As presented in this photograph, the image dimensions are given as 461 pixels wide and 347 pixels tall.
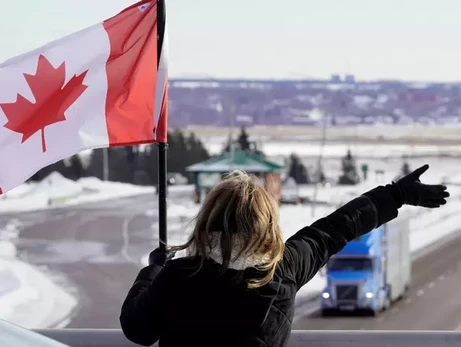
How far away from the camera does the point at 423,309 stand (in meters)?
32.5

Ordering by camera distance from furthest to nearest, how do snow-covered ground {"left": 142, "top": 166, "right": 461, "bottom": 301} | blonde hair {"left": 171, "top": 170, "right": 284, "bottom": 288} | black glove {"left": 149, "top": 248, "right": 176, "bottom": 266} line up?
1. snow-covered ground {"left": 142, "top": 166, "right": 461, "bottom": 301}
2. black glove {"left": 149, "top": 248, "right": 176, "bottom": 266}
3. blonde hair {"left": 171, "top": 170, "right": 284, "bottom": 288}

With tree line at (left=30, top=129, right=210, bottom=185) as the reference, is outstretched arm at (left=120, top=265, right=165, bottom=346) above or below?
above

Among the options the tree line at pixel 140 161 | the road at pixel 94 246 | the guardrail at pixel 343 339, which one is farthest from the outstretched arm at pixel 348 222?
the tree line at pixel 140 161

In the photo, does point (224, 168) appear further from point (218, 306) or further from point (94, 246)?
point (218, 306)

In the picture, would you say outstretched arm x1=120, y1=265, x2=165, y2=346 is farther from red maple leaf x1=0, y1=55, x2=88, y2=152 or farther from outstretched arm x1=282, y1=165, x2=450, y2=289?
red maple leaf x1=0, y1=55, x2=88, y2=152

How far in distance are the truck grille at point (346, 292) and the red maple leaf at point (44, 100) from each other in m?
22.8

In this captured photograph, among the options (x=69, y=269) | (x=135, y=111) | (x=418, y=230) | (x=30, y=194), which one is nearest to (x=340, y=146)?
(x=30, y=194)

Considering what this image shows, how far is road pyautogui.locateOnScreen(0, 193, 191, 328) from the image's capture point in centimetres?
3384

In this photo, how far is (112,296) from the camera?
35.2 m

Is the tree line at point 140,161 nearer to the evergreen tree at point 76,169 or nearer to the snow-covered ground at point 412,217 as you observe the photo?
the evergreen tree at point 76,169

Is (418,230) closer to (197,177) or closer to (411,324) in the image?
(197,177)

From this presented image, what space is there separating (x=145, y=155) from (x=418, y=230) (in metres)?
34.3

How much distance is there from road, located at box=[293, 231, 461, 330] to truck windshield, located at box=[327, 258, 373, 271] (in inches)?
64.7

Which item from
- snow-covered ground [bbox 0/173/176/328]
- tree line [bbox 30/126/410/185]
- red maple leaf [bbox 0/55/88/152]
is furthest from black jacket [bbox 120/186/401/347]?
tree line [bbox 30/126/410/185]
